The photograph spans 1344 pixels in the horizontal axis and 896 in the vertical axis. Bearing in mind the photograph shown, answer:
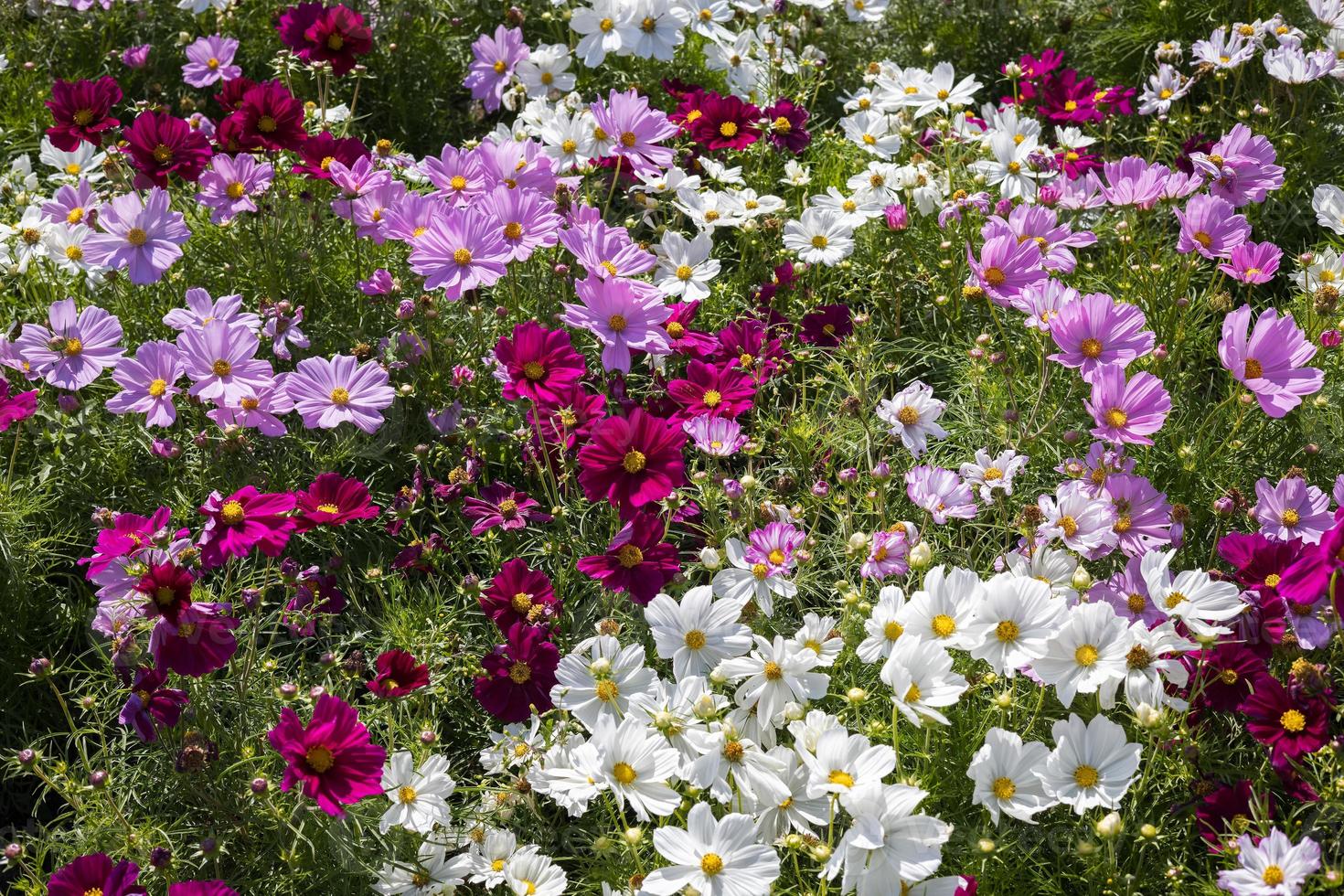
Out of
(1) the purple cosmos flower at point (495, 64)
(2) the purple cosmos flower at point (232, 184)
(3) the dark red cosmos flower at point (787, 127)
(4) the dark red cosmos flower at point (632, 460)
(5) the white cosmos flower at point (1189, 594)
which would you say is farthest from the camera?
(1) the purple cosmos flower at point (495, 64)

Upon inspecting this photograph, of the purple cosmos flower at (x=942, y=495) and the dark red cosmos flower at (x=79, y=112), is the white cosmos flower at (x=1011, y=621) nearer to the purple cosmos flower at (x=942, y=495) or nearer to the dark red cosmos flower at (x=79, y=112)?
the purple cosmos flower at (x=942, y=495)

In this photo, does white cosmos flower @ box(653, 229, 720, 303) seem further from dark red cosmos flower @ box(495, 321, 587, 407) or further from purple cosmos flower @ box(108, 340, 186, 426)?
purple cosmos flower @ box(108, 340, 186, 426)

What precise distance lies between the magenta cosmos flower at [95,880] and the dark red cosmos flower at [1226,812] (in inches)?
56.4

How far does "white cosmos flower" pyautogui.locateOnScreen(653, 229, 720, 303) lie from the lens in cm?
247

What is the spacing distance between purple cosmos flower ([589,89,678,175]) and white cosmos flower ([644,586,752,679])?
113 cm

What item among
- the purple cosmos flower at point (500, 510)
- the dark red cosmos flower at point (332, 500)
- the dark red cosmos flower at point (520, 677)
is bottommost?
the dark red cosmos flower at point (520, 677)

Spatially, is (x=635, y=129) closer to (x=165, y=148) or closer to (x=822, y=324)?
(x=822, y=324)

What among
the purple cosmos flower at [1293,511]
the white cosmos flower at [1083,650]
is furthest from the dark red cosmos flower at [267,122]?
the purple cosmos flower at [1293,511]

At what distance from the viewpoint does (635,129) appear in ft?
8.63

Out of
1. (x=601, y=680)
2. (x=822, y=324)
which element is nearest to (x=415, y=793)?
(x=601, y=680)

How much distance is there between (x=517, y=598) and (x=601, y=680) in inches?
8.4

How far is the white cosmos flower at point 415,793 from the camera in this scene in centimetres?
178

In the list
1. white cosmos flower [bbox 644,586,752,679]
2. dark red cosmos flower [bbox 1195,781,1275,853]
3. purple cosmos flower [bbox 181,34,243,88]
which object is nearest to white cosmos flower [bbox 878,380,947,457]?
white cosmos flower [bbox 644,586,752,679]

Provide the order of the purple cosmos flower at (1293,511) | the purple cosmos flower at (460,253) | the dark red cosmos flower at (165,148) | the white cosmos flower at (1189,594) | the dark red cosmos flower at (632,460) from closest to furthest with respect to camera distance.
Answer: the white cosmos flower at (1189,594) → the dark red cosmos flower at (632,460) → the purple cosmos flower at (1293,511) → the purple cosmos flower at (460,253) → the dark red cosmos flower at (165,148)
